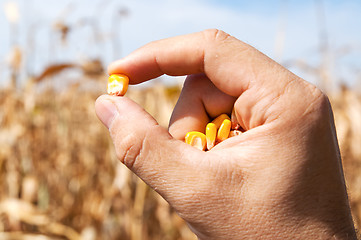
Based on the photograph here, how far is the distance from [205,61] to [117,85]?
0.15 meters

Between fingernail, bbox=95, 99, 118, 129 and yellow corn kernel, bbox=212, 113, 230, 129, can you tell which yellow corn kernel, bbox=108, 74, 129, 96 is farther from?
yellow corn kernel, bbox=212, 113, 230, 129

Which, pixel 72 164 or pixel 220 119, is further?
pixel 72 164

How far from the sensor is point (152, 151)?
0.54 meters

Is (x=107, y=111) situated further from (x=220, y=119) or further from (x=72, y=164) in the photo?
(x=72, y=164)

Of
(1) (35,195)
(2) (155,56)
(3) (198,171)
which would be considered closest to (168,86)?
(1) (35,195)

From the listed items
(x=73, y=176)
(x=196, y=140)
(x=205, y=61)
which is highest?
(x=205, y=61)

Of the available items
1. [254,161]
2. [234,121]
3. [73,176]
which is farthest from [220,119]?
[73,176]

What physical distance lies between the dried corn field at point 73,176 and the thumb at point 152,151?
3.66ft

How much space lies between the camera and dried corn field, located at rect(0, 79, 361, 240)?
1.82m

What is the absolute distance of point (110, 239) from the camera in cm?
179

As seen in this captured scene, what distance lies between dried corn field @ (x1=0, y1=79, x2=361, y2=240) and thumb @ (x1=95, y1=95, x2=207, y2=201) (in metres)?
1.12

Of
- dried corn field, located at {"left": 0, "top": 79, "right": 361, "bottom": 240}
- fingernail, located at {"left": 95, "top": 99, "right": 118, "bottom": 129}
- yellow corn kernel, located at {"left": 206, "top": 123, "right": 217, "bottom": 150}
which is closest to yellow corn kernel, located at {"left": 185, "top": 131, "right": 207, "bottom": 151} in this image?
yellow corn kernel, located at {"left": 206, "top": 123, "right": 217, "bottom": 150}

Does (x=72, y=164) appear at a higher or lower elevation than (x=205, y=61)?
lower

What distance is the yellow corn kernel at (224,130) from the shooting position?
597 mm
